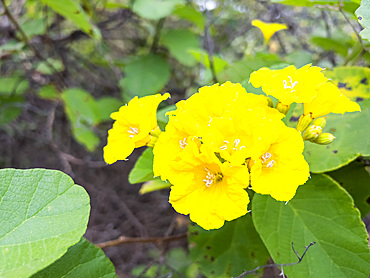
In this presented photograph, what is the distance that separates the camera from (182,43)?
2.34 metres

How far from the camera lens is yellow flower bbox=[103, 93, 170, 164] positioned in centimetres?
97

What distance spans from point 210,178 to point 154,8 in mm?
1384

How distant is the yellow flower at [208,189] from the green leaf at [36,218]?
25 centimetres

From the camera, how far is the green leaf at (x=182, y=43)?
2.28m

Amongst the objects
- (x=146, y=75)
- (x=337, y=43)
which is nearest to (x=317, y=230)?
(x=337, y=43)

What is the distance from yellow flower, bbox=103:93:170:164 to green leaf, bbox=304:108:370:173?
1.79 feet

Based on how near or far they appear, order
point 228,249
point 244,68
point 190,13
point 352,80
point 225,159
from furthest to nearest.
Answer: point 190,13
point 244,68
point 228,249
point 352,80
point 225,159

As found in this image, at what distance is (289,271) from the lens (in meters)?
1.05

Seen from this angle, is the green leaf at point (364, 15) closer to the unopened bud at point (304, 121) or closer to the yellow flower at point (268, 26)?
the unopened bud at point (304, 121)

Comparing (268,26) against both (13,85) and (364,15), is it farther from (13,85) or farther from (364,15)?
(13,85)

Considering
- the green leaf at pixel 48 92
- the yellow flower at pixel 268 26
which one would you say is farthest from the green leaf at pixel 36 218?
the green leaf at pixel 48 92

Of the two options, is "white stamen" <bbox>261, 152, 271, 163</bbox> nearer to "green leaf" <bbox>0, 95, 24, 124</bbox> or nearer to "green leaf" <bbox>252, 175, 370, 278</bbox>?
"green leaf" <bbox>252, 175, 370, 278</bbox>

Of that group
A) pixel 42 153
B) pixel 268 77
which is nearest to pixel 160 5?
pixel 268 77

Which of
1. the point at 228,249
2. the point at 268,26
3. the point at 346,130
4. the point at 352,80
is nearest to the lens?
the point at 346,130
